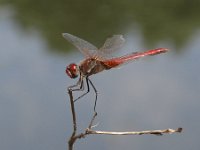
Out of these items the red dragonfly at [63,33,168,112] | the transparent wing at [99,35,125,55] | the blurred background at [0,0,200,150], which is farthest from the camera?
the blurred background at [0,0,200,150]

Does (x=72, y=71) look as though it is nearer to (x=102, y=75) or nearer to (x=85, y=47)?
(x=85, y=47)

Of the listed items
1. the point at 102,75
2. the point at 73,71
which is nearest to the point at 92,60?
the point at 73,71

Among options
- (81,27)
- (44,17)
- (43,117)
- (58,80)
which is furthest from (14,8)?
(43,117)

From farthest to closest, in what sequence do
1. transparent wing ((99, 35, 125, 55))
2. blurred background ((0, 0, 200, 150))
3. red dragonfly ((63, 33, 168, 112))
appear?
blurred background ((0, 0, 200, 150))
transparent wing ((99, 35, 125, 55))
red dragonfly ((63, 33, 168, 112))

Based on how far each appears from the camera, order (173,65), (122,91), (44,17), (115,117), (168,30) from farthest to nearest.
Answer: (44,17) → (168,30) → (173,65) → (122,91) → (115,117)

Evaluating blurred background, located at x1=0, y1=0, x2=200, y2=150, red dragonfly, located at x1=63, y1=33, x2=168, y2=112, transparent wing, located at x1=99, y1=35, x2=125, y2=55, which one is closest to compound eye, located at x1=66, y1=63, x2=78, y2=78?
red dragonfly, located at x1=63, y1=33, x2=168, y2=112

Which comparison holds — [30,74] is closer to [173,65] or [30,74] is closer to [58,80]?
[58,80]

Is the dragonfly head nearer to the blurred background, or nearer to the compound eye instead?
the compound eye

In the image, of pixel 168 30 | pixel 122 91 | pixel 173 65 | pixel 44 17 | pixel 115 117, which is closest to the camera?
pixel 115 117
